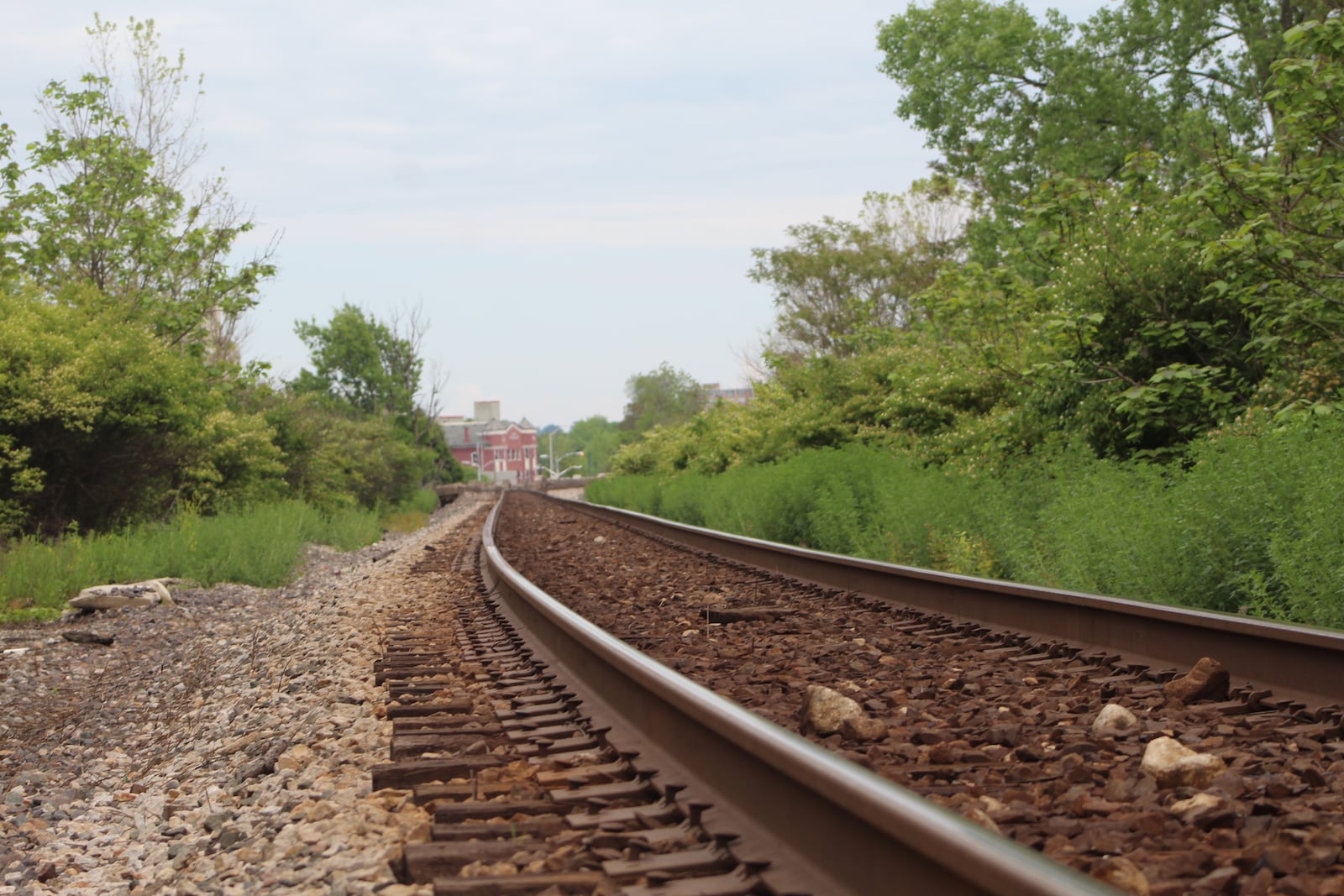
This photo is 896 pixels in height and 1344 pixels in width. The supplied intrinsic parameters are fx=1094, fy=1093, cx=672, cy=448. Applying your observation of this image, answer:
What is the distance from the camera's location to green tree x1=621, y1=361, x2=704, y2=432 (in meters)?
138

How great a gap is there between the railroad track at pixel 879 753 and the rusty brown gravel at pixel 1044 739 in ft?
0.04

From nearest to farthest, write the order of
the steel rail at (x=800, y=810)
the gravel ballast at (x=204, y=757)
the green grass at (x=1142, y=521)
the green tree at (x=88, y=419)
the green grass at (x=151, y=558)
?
the steel rail at (x=800, y=810) → the gravel ballast at (x=204, y=757) → the green grass at (x=1142, y=521) → the green grass at (x=151, y=558) → the green tree at (x=88, y=419)

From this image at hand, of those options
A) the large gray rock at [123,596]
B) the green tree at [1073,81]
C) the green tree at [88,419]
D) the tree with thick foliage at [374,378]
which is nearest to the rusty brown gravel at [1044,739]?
Answer: the large gray rock at [123,596]

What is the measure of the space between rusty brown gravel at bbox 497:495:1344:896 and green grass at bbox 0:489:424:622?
8.70 metres

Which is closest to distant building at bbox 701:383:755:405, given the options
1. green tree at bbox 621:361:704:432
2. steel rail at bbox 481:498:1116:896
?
green tree at bbox 621:361:704:432

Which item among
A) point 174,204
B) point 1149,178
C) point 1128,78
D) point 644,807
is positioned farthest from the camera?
point 1128,78

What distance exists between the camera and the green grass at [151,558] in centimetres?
1299

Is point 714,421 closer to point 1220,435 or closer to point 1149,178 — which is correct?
point 1149,178

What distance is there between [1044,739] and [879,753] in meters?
0.66

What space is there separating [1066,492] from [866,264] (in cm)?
4005

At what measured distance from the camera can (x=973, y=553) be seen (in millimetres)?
10133

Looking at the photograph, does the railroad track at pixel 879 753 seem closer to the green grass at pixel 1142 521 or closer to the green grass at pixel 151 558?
the green grass at pixel 1142 521

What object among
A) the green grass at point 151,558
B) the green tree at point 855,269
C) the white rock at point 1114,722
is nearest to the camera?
the white rock at point 1114,722

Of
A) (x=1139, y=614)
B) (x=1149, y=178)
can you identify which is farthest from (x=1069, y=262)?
(x=1139, y=614)
